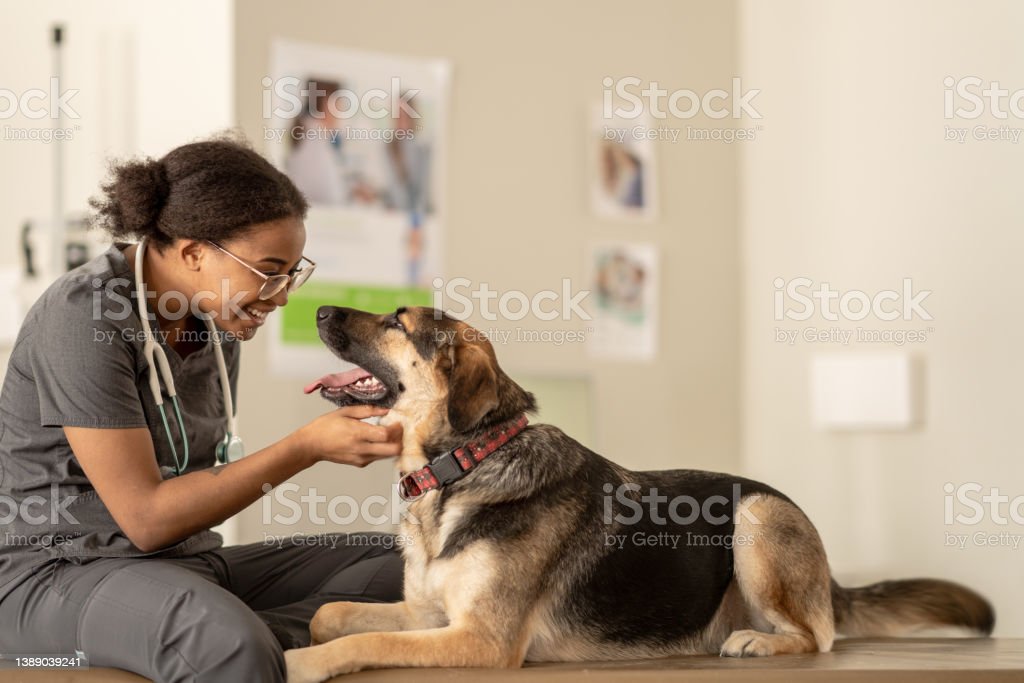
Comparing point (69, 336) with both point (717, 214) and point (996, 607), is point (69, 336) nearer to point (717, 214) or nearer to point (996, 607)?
point (996, 607)

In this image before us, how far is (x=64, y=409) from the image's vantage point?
2000 mm

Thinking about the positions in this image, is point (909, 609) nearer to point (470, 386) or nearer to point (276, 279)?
point (470, 386)

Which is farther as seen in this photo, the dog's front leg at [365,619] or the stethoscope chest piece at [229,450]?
the stethoscope chest piece at [229,450]

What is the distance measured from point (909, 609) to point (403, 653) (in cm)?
129

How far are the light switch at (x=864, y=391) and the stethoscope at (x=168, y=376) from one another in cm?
231

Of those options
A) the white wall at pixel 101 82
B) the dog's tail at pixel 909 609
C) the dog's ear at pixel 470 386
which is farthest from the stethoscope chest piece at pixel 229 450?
the white wall at pixel 101 82

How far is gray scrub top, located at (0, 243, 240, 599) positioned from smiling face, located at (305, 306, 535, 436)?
0.39m

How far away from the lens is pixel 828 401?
4000mm

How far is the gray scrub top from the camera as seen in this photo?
201cm

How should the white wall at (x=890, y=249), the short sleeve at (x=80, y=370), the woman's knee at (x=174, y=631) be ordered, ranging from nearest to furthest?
the woman's knee at (x=174, y=631) → the short sleeve at (x=80, y=370) → the white wall at (x=890, y=249)

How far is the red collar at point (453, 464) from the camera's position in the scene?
6.99 ft

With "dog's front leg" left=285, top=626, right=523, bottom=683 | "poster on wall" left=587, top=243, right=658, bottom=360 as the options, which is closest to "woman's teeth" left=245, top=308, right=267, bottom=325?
"dog's front leg" left=285, top=626, right=523, bottom=683

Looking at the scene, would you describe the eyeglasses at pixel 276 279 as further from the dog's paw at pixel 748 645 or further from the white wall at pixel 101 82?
the white wall at pixel 101 82

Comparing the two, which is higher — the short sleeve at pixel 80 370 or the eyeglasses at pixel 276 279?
the eyeglasses at pixel 276 279
